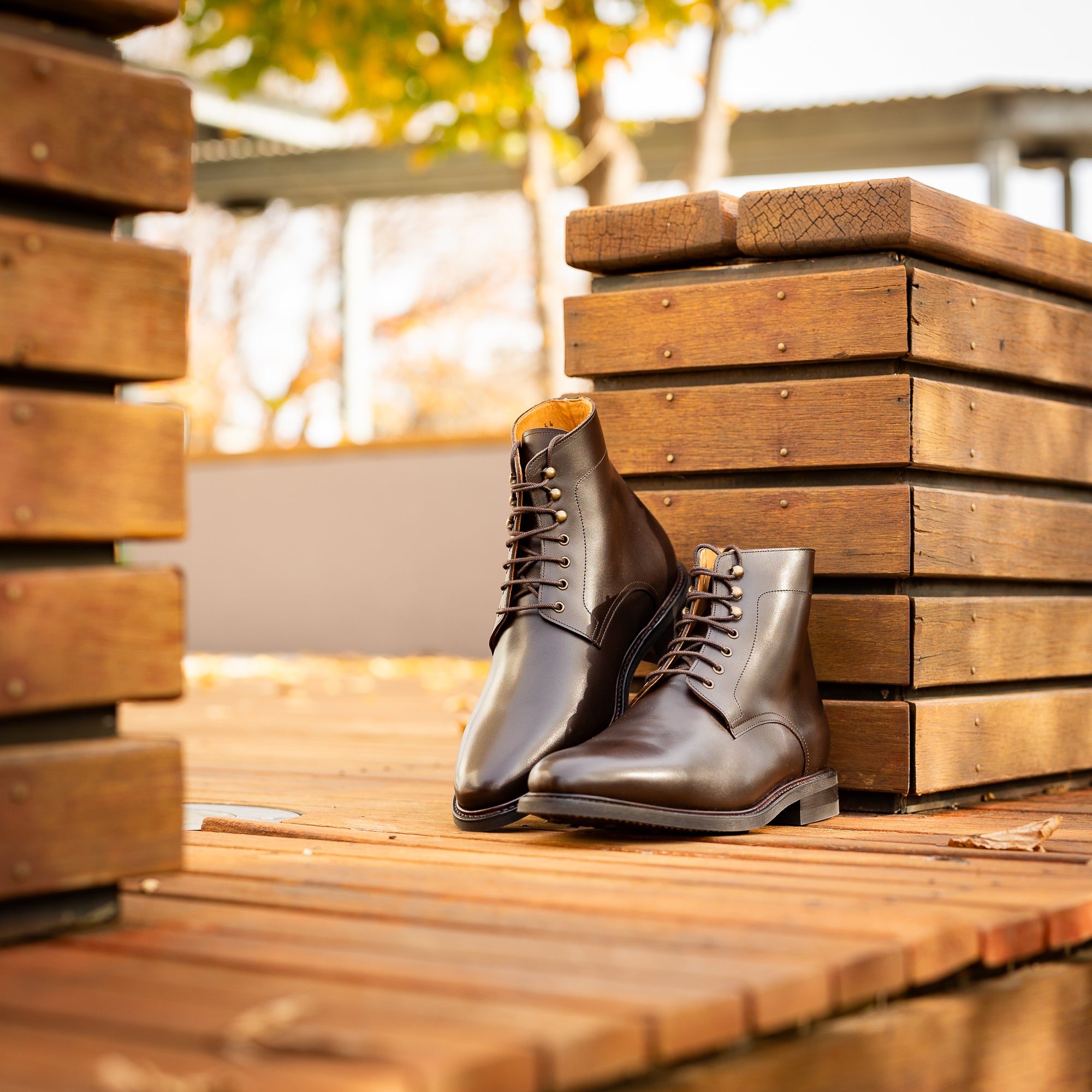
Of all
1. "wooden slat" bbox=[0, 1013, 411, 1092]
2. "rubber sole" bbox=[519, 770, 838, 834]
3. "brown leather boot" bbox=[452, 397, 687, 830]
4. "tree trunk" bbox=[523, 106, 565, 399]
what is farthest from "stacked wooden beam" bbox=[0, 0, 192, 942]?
"tree trunk" bbox=[523, 106, 565, 399]

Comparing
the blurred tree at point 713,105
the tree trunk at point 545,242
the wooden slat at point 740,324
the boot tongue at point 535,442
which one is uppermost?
the blurred tree at point 713,105

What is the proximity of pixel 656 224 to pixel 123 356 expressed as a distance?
1.18m

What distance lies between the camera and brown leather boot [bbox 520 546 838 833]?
1802 millimetres

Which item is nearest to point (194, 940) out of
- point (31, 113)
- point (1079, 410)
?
point (31, 113)

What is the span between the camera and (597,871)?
163 centimetres

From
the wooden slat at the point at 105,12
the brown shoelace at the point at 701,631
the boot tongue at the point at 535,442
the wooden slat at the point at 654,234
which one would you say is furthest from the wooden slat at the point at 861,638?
the wooden slat at the point at 105,12

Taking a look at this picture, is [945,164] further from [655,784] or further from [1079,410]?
[655,784]

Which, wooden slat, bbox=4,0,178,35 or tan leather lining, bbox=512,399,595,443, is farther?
tan leather lining, bbox=512,399,595,443

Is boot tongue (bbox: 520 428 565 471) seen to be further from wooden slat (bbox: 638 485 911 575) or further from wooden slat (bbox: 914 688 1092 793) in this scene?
wooden slat (bbox: 914 688 1092 793)

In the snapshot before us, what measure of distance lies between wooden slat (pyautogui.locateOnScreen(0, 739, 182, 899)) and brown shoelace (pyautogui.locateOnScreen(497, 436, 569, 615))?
729mm

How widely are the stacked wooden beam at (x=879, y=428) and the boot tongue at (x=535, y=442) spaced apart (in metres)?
0.34

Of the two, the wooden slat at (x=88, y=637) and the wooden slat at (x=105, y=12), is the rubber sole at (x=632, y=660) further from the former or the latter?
the wooden slat at (x=105, y=12)

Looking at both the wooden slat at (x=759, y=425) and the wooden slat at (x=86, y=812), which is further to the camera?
the wooden slat at (x=759, y=425)

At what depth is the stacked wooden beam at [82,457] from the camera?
→ 1.27 m
